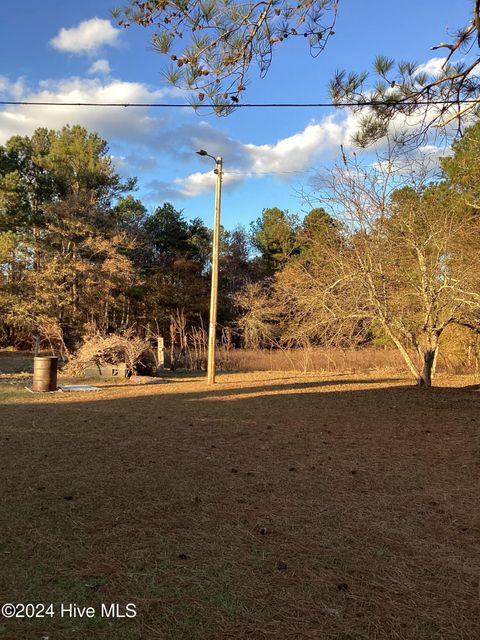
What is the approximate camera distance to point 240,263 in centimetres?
3547

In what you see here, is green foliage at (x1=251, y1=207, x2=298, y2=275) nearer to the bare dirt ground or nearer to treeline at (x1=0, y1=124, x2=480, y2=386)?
treeline at (x1=0, y1=124, x2=480, y2=386)

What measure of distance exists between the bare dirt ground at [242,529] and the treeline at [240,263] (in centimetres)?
413

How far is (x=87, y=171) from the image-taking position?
2642cm

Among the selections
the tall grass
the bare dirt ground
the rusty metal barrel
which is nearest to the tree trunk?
the bare dirt ground

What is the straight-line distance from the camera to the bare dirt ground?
2.34m

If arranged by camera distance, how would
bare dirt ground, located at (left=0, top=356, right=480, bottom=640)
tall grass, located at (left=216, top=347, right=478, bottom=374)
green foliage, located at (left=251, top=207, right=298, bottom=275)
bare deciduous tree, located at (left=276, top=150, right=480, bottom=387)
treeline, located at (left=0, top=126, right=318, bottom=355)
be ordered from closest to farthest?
bare dirt ground, located at (left=0, top=356, right=480, bottom=640)
bare deciduous tree, located at (left=276, top=150, right=480, bottom=387)
tall grass, located at (left=216, top=347, right=478, bottom=374)
treeline, located at (left=0, top=126, right=318, bottom=355)
green foliage, located at (left=251, top=207, right=298, bottom=275)

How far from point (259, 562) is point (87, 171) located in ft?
86.7

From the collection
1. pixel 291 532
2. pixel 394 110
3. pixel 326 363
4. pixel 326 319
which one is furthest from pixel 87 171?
pixel 291 532

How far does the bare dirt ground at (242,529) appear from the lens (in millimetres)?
2344

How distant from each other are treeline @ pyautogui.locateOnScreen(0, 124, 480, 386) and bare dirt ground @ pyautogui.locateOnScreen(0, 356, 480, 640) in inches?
163

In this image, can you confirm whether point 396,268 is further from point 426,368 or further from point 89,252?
point 89,252

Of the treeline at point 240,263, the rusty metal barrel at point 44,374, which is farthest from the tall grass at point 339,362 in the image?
the rusty metal barrel at point 44,374

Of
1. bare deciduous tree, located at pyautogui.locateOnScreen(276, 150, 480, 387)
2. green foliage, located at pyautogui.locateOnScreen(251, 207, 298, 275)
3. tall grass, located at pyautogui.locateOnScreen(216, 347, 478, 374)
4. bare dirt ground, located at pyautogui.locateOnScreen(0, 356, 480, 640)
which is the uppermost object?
green foliage, located at pyautogui.locateOnScreen(251, 207, 298, 275)

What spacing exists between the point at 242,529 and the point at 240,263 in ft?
107
